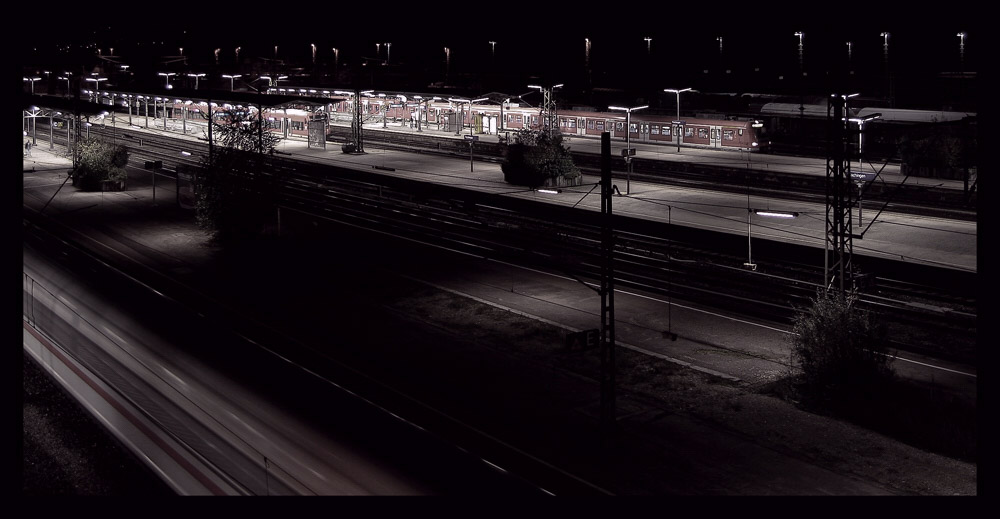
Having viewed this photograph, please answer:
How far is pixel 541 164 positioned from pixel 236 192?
15847 millimetres

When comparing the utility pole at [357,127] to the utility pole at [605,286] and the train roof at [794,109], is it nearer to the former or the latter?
the train roof at [794,109]

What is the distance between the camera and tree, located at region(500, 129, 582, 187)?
149 feet

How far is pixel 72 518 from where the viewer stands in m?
8.44

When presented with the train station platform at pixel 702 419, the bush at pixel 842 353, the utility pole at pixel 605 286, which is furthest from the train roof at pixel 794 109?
the utility pole at pixel 605 286

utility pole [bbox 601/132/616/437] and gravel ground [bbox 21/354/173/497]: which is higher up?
utility pole [bbox 601/132/616/437]

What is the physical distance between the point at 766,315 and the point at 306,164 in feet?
114

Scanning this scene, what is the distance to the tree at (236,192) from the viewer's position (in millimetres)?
34250

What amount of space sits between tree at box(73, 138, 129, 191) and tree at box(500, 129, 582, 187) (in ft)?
62.6

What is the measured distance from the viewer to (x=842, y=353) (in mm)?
18922

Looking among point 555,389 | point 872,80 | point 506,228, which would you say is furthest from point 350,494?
point 872,80

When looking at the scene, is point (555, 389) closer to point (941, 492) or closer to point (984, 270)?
point (941, 492)

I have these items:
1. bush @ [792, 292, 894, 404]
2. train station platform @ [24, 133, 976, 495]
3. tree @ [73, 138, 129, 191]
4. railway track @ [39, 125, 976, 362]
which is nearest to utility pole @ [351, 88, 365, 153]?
railway track @ [39, 125, 976, 362]

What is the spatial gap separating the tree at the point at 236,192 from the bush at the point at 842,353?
71.0ft

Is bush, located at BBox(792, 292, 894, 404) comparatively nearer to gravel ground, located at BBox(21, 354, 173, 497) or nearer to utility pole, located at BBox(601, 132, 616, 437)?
utility pole, located at BBox(601, 132, 616, 437)
